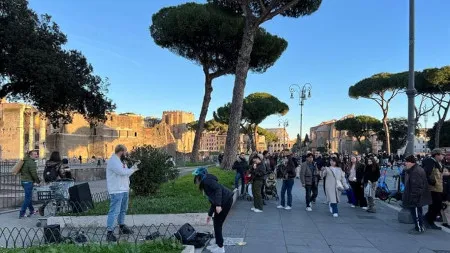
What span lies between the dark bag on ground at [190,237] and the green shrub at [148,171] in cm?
430

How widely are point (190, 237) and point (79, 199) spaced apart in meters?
3.55

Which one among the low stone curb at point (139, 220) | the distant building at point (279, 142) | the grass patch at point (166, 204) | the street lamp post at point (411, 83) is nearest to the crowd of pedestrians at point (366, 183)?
the street lamp post at point (411, 83)

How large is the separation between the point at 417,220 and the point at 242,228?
331cm

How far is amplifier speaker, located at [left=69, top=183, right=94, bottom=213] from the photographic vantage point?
8562 millimetres

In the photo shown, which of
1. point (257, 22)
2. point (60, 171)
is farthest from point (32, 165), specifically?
point (257, 22)

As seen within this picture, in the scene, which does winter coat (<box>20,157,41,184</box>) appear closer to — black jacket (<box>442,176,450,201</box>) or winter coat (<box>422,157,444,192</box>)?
winter coat (<box>422,157,444,192</box>)

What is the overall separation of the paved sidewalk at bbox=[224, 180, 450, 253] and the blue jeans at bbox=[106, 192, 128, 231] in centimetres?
188

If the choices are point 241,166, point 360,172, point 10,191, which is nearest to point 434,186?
point 360,172

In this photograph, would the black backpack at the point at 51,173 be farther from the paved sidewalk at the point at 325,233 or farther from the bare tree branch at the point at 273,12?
the bare tree branch at the point at 273,12

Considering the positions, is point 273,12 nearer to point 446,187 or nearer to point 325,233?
point 446,187

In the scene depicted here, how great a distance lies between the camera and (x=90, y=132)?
6756cm

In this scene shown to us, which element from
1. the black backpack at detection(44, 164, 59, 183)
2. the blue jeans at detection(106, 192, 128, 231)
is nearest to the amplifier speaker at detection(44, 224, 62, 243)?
A: the blue jeans at detection(106, 192, 128, 231)

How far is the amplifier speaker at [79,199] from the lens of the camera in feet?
28.1

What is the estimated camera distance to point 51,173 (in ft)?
33.2
